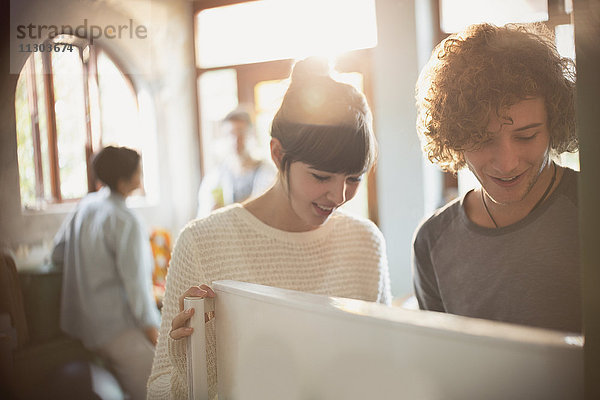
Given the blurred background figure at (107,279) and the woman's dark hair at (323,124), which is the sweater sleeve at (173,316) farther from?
the blurred background figure at (107,279)

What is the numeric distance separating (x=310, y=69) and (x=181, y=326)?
1.01 feet

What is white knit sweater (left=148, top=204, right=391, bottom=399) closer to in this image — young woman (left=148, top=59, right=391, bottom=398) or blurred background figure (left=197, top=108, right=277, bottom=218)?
young woman (left=148, top=59, right=391, bottom=398)

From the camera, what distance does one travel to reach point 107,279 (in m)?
1.10

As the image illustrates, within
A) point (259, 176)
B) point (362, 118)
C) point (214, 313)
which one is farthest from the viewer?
point (259, 176)

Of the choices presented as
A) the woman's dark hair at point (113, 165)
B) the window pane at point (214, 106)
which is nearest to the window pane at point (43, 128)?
the woman's dark hair at point (113, 165)

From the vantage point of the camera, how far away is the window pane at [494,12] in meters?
0.52

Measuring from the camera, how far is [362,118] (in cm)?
55

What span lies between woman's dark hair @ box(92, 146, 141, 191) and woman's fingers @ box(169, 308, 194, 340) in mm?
755

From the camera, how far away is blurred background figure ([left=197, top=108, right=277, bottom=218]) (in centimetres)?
173

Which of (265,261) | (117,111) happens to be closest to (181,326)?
(265,261)

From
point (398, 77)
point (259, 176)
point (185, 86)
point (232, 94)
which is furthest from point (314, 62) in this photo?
point (232, 94)

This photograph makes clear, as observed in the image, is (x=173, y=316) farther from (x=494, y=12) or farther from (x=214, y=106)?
(x=214, y=106)

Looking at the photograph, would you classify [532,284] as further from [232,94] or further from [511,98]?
[232,94]

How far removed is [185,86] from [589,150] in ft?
5.77
